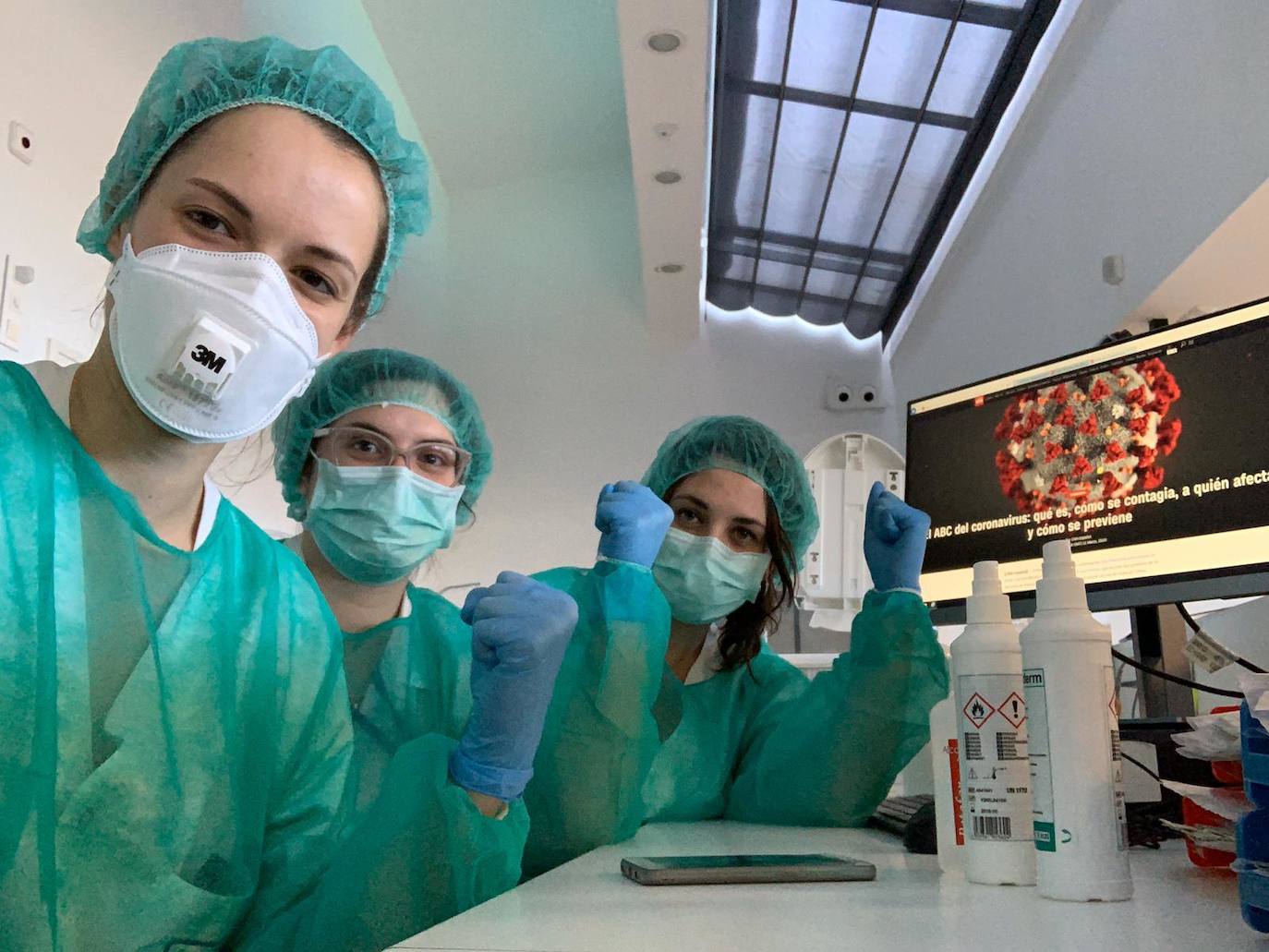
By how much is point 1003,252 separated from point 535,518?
2586mm

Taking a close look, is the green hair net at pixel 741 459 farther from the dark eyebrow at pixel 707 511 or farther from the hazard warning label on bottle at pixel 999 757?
the hazard warning label on bottle at pixel 999 757

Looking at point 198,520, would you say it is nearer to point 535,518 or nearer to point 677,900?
point 677,900

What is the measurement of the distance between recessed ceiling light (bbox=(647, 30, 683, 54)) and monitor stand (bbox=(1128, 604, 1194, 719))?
239 centimetres

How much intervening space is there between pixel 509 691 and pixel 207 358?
1.50 ft

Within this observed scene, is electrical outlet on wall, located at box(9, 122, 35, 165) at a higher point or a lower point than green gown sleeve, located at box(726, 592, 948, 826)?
higher

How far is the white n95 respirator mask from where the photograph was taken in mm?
1018

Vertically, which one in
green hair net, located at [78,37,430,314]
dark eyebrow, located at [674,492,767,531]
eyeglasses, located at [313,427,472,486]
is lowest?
dark eyebrow, located at [674,492,767,531]

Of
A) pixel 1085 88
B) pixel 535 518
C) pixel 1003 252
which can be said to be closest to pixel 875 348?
pixel 1003 252

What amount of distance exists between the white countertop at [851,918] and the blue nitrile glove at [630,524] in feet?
1.51

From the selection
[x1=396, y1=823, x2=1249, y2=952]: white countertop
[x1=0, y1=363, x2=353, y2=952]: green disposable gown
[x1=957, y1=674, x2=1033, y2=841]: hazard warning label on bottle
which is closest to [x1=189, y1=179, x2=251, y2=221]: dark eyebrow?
[x1=0, y1=363, x2=353, y2=952]: green disposable gown

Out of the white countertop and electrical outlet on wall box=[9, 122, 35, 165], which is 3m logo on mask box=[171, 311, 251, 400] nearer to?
the white countertop

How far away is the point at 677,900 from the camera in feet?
2.65

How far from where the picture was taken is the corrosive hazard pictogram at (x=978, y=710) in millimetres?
837

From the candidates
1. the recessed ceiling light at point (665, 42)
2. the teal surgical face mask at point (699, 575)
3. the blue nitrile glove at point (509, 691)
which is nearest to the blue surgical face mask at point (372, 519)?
the teal surgical face mask at point (699, 575)
